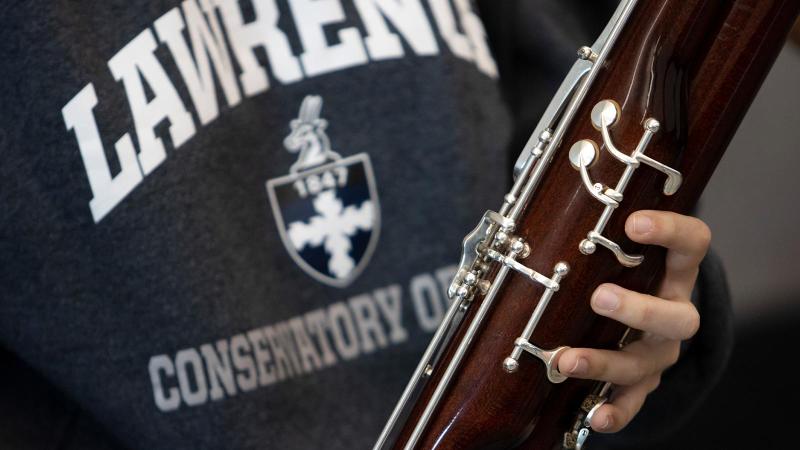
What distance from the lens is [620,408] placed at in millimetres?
625

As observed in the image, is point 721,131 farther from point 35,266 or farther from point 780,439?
point 780,439

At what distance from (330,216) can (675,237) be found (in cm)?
33

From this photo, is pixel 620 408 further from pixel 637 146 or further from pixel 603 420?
pixel 637 146

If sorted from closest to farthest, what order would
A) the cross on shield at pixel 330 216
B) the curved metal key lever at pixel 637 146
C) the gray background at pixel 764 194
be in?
the curved metal key lever at pixel 637 146 < the cross on shield at pixel 330 216 < the gray background at pixel 764 194

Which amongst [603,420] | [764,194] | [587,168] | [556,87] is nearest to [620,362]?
[603,420]

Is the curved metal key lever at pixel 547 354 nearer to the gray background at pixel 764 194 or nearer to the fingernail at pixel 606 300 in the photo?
the fingernail at pixel 606 300

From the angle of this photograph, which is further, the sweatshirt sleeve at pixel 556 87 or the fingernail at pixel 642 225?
the sweatshirt sleeve at pixel 556 87

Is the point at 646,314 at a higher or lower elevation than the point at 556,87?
lower

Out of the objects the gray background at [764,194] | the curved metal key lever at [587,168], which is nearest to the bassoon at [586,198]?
the curved metal key lever at [587,168]

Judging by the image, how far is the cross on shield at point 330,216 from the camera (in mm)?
732

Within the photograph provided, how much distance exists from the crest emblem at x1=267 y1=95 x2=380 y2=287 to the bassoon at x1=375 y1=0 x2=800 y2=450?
20cm

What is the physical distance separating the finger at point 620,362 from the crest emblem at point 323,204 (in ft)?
0.90

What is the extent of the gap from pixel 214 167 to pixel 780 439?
39.3 inches

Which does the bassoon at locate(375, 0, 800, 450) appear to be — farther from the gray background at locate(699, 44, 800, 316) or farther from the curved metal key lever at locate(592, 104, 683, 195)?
the gray background at locate(699, 44, 800, 316)
